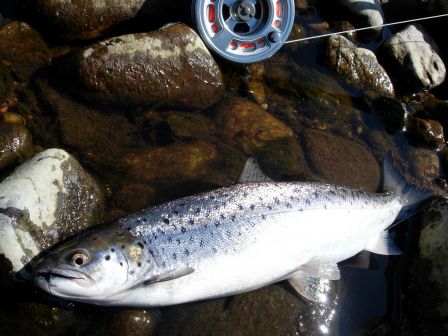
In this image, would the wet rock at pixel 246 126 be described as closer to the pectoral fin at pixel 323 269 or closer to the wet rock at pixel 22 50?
the pectoral fin at pixel 323 269

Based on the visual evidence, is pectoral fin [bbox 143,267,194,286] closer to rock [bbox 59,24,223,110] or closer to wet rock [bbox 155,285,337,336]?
wet rock [bbox 155,285,337,336]

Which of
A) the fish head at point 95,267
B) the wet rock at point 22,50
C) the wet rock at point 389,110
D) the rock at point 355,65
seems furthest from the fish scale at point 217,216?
the wet rock at point 22,50

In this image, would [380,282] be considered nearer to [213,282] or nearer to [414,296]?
[414,296]

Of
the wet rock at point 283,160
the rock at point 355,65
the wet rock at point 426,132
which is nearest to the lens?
the wet rock at point 283,160

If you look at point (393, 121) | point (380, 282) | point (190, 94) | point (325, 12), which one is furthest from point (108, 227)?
point (325, 12)

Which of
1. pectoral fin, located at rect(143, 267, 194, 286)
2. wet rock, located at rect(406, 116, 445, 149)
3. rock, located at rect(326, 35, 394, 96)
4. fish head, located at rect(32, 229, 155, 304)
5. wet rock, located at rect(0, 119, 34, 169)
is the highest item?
rock, located at rect(326, 35, 394, 96)

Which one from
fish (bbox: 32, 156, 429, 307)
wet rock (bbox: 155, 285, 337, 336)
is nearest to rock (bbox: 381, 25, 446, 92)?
fish (bbox: 32, 156, 429, 307)

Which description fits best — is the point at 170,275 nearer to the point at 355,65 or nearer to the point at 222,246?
the point at 222,246
